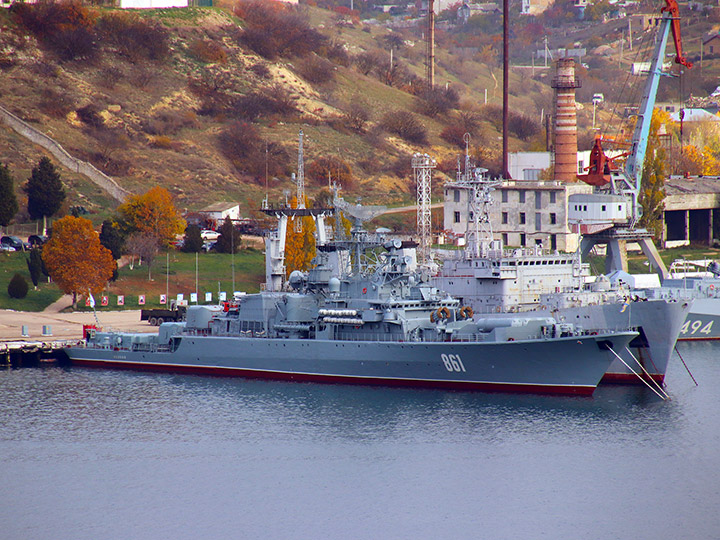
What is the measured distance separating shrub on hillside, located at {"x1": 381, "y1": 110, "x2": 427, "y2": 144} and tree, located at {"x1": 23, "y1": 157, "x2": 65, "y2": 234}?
166 feet

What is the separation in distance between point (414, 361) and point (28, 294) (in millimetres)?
30418

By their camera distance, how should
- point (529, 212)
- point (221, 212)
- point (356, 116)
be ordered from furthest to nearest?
1. point (356, 116)
2. point (221, 212)
3. point (529, 212)

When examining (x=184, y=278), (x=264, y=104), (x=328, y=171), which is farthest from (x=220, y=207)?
(x=264, y=104)

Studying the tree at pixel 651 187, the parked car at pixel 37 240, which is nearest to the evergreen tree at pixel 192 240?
the parked car at pixel 37 240

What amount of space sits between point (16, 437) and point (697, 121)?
11654cm

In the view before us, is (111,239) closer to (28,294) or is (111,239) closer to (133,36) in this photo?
(28,294)

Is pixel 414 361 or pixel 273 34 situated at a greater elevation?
pixel 273 34

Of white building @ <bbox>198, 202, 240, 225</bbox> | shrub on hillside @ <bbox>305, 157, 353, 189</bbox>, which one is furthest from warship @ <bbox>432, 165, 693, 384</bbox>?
shrub on hillside @ <bbox>305, 157, 353, 189</bbox>

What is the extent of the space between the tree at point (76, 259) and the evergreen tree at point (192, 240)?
473 inches

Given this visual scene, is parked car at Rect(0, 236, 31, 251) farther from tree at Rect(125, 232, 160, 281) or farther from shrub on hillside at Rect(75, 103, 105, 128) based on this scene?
shrub on hillside at Rect(75, 103, 105, 128)

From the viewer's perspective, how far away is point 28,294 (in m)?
65.2

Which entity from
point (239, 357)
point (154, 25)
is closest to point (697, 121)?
point (154, 25)

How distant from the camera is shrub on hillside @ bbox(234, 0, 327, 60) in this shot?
12419 cm

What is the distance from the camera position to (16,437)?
1547 inches
